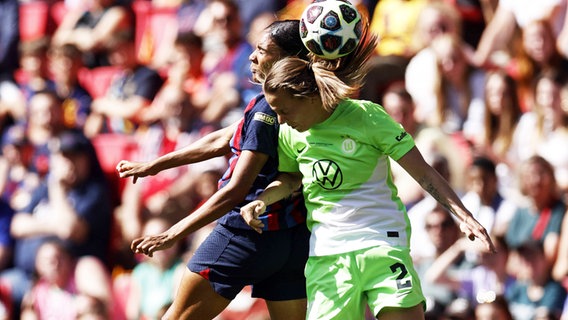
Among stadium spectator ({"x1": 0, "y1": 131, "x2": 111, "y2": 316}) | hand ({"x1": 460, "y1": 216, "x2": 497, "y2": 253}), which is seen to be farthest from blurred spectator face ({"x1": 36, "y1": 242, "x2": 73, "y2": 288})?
hand ({"x1": 460, "y1": 216, "x2": 497, "y2": 253})

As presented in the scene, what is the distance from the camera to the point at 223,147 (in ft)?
19.6

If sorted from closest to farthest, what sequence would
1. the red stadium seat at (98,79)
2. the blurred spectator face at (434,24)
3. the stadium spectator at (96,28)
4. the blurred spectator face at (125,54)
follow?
the blurred spectator face at (434,24)
the blurred spectator face at (125,54)
the red stadium seat at (98,79)
the stadium spectator at (96,28)

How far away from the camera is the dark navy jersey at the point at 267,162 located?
5648 mm

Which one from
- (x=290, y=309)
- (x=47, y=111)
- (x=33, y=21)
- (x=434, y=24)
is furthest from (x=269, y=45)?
(x=33, y=21)

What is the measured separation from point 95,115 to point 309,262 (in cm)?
650

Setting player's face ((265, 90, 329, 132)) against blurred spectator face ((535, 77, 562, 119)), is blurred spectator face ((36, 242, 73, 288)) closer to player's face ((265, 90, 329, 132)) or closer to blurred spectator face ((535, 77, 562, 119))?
blurred spectator face ((535, 77, 562, 119))

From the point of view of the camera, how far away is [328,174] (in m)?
5.55

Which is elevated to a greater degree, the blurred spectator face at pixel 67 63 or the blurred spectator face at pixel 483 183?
the blurred spectator face at pixel 483 183

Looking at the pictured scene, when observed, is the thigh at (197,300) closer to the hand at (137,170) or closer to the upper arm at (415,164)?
the hand at (137,170)

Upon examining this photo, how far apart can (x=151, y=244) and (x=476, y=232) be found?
1.43 m

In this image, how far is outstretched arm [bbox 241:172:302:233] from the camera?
5.34 m

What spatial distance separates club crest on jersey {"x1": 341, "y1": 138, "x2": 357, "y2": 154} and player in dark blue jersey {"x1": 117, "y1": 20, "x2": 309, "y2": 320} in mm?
348

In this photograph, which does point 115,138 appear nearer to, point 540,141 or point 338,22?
point 540,141

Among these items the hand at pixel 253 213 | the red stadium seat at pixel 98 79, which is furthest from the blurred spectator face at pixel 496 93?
the red stadium seat at pixel 98 79
